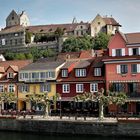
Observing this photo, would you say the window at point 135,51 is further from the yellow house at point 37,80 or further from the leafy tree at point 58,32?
the leafy tree at point 58,32

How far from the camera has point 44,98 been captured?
197 ft

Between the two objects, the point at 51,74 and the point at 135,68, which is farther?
the point at 51,74

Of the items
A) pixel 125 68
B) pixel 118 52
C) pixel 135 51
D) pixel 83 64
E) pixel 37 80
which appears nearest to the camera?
pixel 135 51

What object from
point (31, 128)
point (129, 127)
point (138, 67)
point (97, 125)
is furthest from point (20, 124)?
point (138, 67)

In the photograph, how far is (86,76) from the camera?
67.9 metres

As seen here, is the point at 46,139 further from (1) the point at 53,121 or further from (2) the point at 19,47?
(2) the point at 19,47

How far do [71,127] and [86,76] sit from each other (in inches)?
623

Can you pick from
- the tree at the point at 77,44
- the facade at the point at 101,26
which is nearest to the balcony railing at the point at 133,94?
the tree at the point at 77,44

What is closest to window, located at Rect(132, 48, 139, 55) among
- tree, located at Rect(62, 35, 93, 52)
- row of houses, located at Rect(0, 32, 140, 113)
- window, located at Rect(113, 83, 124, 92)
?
row of houses, located at Rect(0, 32, 140, 113)

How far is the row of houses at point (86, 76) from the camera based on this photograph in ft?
206

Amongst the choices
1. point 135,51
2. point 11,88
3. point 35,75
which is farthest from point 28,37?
point 135,51

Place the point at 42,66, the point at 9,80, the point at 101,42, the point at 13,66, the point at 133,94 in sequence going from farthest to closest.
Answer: the point at 101,42 → the point at 13,66 → the point at 9,80 → the point at 42,66 → the point at 133,94

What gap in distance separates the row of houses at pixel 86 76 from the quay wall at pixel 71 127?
425 inches

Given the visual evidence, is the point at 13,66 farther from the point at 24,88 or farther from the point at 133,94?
the point at 133,94
